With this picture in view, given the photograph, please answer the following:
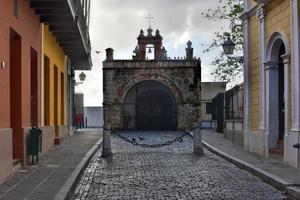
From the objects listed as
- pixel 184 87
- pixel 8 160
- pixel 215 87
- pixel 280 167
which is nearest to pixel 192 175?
pixel 280 167

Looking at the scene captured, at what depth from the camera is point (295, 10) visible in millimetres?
13508

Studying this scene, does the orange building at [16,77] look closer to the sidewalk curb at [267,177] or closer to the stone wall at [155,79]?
the sidewalk curb at [267,177]

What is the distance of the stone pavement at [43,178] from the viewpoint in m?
9.26

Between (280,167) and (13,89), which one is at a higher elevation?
(13,89)

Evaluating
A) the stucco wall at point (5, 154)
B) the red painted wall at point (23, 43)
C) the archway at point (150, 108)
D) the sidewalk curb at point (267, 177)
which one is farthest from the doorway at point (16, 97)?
the archway at point (150, 108)

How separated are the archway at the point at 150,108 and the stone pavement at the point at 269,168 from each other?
22.6 metres

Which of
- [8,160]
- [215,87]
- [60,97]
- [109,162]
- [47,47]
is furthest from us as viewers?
[215,87]

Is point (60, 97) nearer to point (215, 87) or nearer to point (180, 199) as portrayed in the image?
point (180, 199)

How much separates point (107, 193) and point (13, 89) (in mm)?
4029

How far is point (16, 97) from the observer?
42.5ft

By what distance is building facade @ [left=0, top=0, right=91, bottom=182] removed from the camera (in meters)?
11.2

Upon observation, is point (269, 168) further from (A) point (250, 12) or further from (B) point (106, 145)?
(A) point (250, 12)

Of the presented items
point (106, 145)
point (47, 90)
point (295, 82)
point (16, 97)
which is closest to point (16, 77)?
point (16, 97)

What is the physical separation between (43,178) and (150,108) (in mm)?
31096
